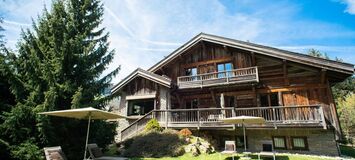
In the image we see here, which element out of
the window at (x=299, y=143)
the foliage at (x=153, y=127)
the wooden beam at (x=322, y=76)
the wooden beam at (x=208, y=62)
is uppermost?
the wooden beam at (x=208, y=62)

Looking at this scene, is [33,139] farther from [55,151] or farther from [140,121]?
[140,121]

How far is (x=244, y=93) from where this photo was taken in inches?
658

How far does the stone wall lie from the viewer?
1280 centimetres

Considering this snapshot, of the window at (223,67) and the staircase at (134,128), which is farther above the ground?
the window at (223,67)

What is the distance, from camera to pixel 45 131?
9.35m

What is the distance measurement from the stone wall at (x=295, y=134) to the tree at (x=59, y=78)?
8.22 m

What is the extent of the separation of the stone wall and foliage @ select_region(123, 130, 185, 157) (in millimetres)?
3177

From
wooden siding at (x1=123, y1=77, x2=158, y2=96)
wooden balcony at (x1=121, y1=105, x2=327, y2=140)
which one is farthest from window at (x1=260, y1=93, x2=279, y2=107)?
wooden siding at (x1=123, y1=77, x2=158, y2=96)

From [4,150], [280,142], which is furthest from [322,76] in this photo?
[4,150]

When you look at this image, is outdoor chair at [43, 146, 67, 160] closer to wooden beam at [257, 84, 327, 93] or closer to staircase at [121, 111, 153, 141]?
staircase at [121, 111, 153, 141]

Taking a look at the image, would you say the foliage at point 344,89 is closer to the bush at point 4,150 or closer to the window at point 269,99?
the window at point 269,99

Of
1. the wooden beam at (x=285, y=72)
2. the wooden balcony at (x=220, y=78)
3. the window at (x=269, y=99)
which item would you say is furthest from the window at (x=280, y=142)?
the wooden balcony at (x=220, y=78)

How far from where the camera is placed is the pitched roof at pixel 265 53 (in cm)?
1311

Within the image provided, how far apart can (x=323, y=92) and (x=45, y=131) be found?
16.0 meters
